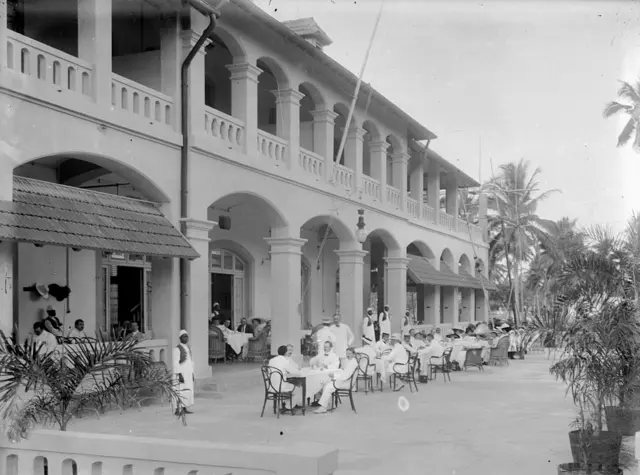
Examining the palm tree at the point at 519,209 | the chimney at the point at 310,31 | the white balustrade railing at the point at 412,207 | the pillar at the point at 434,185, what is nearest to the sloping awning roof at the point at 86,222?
the chimney at the point at 310,31

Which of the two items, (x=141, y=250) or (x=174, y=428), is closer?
(x=174, y=428)

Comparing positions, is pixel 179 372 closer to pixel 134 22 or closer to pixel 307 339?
pixel 134 22

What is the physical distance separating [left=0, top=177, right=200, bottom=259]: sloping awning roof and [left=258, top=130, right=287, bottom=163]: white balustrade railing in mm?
3849

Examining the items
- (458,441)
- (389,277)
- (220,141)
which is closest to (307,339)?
(389,277)

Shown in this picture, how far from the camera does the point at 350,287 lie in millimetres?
22281

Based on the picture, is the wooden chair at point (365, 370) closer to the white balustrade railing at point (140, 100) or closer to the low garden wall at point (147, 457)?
the white balustrade railing at point (140, 100)

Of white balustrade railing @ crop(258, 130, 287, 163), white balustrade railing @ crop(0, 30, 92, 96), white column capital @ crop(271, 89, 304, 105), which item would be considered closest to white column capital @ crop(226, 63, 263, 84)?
white balustrade railing @ crop(258, 130, 287, 163)

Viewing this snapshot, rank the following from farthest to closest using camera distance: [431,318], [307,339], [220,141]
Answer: [431,318] < [307,339] < [220,141]

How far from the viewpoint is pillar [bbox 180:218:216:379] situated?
1445 cm

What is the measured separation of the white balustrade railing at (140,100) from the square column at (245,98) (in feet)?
7.91

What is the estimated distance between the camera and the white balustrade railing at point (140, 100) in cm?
1288

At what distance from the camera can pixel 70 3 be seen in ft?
44.1

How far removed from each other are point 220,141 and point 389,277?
473 inches

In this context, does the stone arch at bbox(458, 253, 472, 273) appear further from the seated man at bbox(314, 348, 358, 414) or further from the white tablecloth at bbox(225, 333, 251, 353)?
the seated man at bbox(314, 348, 358, 414)
